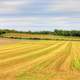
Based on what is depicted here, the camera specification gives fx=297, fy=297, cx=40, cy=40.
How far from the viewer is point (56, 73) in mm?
15453

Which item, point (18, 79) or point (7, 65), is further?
point (7, 65)

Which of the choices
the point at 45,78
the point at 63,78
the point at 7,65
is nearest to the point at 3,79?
the point at 45,78

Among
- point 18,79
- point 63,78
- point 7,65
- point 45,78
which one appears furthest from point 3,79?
point 7,65

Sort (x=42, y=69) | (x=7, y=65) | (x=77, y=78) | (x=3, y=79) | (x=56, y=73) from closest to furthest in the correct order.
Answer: (x=3, y=79)
(x=77, y=78)
(x=56, y=73)
(x=42, y=69)
(x=7, y=65)

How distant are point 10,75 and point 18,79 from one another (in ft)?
3.69

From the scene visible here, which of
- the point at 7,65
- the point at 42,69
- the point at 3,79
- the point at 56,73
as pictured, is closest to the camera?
the point at 3,79

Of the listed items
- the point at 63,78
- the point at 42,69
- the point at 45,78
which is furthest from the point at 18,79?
the point at 42,69

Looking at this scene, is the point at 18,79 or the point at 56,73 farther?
the point at 56,73

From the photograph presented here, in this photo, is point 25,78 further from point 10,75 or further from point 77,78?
point 77,78

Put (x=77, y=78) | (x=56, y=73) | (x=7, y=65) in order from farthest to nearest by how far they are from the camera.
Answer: (x=7, y=65) < (x=56, y=73) < (x=77, y=78)

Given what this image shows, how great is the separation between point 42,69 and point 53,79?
9.58 ft

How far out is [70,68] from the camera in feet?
57.5

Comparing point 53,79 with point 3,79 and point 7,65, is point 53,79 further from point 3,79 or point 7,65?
point 7,65

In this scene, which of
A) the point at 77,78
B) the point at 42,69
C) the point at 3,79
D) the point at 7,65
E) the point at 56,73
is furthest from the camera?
the point at 7,65
